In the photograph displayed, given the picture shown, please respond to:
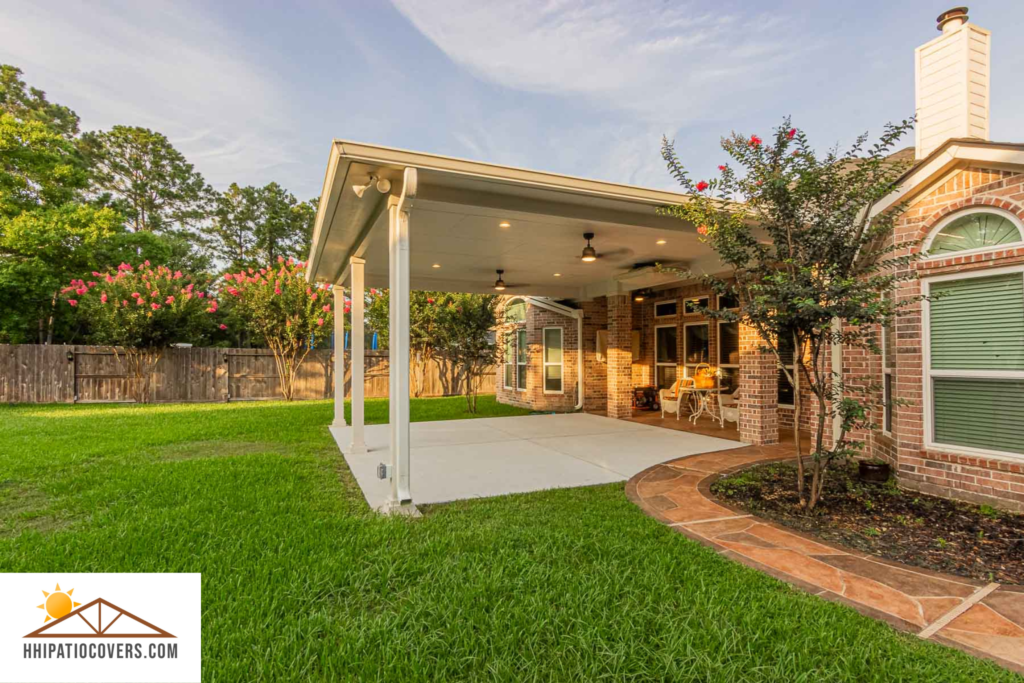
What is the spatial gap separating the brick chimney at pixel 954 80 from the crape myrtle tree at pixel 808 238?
43.8 inches

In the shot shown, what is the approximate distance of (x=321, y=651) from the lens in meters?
1.91

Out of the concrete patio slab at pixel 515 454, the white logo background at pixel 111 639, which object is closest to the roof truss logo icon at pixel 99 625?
the white logo background at pixel 111 639

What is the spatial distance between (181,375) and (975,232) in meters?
15.7

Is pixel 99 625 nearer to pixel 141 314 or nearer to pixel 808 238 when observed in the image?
pixel 808 238

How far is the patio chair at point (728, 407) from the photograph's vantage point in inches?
291

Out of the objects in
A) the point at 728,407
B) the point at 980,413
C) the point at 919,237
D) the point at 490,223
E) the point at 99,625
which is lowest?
the point at 99,625

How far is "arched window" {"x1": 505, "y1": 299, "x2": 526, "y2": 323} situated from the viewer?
12.8 m

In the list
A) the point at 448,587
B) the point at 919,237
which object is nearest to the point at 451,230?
the point at 448,587

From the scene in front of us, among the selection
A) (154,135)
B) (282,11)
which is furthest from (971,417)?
(154,135)

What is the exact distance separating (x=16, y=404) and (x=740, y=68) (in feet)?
57.4

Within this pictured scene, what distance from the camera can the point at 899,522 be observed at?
3.35 m

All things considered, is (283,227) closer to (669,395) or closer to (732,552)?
(669,395)

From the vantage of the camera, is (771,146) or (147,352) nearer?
(771,146)

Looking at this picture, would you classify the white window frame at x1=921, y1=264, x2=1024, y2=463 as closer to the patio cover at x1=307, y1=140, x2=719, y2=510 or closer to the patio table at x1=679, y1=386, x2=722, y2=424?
the patio cover at x1=307, y1=140, x2=719, y2=510
